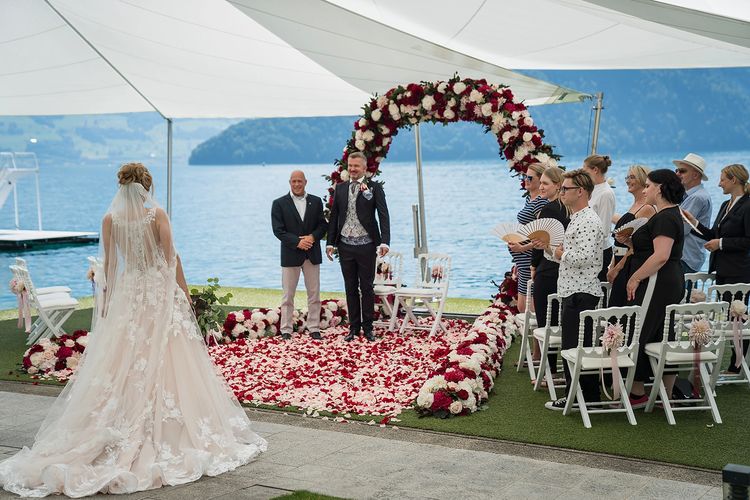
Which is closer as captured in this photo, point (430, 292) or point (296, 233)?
point (430, 292)

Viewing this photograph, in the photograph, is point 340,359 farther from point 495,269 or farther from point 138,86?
point 495,269

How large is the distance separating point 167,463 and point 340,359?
326 cm

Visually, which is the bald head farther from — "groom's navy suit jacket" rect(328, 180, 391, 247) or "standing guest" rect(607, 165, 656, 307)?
"standing guest" rect(607, 165, 656, 307)

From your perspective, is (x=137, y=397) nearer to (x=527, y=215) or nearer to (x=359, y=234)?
(x=527, y=215)

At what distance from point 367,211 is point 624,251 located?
326 cm

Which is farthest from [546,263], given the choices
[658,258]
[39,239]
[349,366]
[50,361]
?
[39,239]

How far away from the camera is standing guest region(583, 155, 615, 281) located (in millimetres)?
6551

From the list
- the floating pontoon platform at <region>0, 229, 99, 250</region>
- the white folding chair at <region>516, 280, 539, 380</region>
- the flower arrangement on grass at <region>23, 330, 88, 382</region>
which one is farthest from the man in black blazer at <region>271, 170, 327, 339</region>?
the floating pontoon platform at <region>0, 229, 99, 250</region>

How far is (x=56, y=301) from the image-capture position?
876 cm

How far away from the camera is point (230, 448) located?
4.89m

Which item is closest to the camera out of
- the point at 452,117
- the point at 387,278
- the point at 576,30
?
the point at 576,30

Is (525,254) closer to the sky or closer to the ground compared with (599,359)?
closer to the sky

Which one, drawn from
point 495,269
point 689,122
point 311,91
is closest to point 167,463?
point 311,91

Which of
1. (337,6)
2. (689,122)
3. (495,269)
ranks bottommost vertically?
(495,269)
